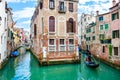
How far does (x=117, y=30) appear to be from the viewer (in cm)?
1892

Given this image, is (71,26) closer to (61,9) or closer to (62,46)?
(61,9)

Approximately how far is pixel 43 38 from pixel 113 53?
30.0 ft

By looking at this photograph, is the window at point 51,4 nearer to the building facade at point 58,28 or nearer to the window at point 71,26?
the building facade at point 58,28

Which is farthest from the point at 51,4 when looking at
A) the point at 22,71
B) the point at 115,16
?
the point at 22,71

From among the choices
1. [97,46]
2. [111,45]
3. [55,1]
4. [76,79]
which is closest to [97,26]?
[97,46]

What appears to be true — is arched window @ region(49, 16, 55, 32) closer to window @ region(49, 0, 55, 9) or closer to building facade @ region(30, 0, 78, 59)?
building facade @ region(30, 0, 78, 59)

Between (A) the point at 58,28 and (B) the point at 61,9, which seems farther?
(B) the point at 61,9

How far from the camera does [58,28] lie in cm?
2128

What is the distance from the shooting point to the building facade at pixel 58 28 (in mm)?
Answer: 20531

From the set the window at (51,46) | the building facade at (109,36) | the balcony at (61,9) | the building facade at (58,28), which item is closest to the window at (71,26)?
the building facade at (58,28)

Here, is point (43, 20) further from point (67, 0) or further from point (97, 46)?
point (97, 46)

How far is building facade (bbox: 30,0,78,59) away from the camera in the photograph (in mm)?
20531

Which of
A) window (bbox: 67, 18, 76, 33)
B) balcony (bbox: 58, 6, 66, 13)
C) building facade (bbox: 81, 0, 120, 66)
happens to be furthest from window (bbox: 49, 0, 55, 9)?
building facade (bbox: 81, 0, 120, 66)

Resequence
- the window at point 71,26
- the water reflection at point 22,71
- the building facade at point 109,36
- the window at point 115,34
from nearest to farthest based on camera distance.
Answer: the water reflection at point 22,71
the building facade at point 109,36
the window at point 115,34
the window at point 71,26
